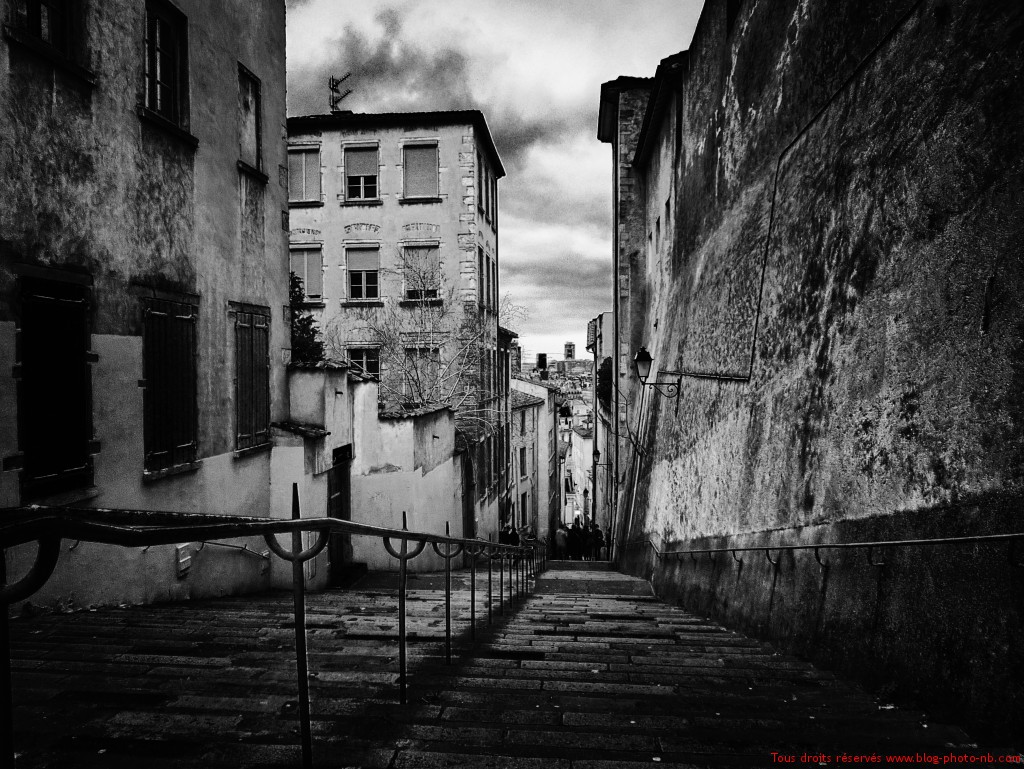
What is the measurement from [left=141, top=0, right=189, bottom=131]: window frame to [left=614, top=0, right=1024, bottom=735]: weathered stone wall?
6.38 m

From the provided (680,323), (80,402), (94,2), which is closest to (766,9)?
(680,323)

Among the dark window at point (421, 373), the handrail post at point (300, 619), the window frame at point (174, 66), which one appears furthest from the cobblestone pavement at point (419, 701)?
the dark window at point (421, 373)

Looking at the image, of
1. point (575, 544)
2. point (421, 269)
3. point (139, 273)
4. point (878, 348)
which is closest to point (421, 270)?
point (421, 269)

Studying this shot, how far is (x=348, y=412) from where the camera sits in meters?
11.5

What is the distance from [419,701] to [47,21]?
6044 mm

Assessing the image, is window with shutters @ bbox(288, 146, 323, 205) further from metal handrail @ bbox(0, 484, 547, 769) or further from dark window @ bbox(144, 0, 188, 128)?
metal handrail @ bbox(0, 484, 547, 769)

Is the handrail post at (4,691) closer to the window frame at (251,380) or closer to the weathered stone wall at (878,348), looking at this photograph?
the weathered stone wall at (878,348)

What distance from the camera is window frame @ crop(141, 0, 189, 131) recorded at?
6741 millimetres

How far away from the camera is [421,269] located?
20719 millimetres

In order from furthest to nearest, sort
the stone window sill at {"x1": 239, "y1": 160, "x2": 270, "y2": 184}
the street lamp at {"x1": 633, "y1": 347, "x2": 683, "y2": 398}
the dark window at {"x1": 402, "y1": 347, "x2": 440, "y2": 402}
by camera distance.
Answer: the dark window at {"x1": 402, "y1": 347, "x2": 440, "y2": 402}
the street lamp at {"x1": 633, "y1": 347, "x2": 683, "y2": 398}
the stone window sill at {"x1": 239, "y1": 160, "x2": 270, "y2": 184}

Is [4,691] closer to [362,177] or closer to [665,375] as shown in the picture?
[665,375]

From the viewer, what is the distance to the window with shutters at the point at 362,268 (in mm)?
21047


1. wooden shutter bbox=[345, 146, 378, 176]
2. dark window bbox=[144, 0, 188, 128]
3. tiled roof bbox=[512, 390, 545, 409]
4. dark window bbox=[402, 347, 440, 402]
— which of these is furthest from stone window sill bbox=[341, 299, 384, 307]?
dark window bbox=[144, 0, 188, 128]

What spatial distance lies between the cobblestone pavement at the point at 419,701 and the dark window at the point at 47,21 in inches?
177
